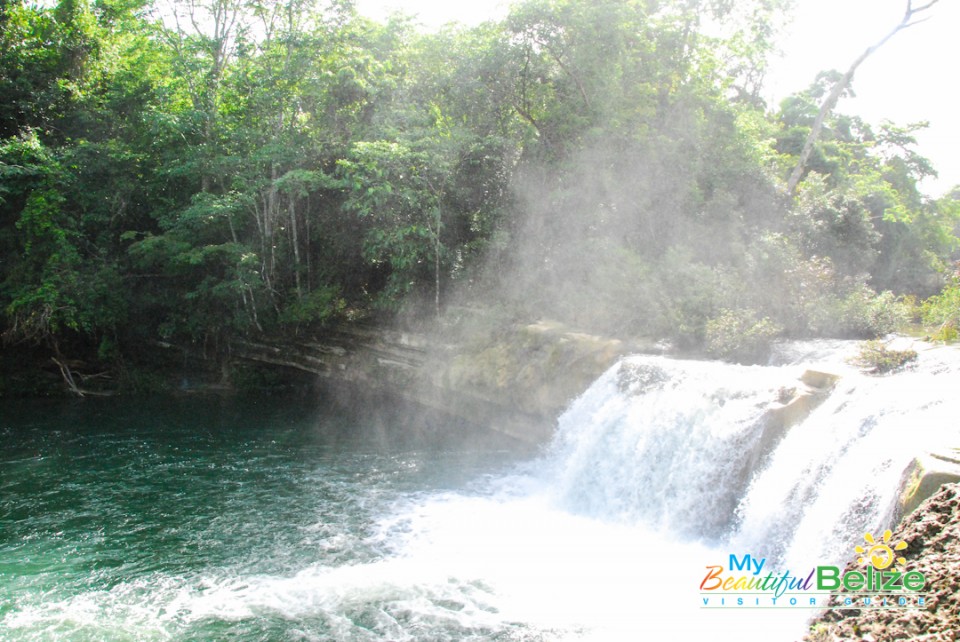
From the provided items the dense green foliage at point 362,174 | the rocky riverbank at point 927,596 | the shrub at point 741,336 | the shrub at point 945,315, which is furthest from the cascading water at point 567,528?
the dense green foliage at point 362,174

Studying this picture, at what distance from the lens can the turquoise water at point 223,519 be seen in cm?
638

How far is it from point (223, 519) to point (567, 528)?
14.9 ft

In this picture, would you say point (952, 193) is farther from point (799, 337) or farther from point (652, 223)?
point (799, 337)

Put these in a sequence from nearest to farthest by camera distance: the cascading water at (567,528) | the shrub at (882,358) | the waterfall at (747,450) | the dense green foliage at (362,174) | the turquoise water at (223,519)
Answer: the waterfall at (747,450)
the cascading water at (567,528)
the turquoise water at (223,519)
the shrub at (882,358)
the dense green foliage at (362,174)

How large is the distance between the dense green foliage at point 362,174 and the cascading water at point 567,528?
Answer: 428 cm

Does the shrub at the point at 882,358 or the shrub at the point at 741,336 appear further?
the shrub at the point at 741,336

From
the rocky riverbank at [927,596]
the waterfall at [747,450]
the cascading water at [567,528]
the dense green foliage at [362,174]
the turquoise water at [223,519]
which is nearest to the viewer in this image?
the rocky riverbank at [927,596]

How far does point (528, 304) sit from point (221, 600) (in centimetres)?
838

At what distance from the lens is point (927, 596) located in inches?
152

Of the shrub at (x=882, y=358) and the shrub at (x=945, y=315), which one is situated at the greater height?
the shrub at (x=945, y=315)

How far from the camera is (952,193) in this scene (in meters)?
27.8

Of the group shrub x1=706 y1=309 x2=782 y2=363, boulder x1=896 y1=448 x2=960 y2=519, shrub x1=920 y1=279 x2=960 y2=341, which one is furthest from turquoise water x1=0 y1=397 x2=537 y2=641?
shrub x1=920 y1=279 x2=960 y2=341

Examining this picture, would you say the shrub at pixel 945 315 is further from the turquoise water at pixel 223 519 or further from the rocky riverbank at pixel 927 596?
the turquoise water at pixel 223 519

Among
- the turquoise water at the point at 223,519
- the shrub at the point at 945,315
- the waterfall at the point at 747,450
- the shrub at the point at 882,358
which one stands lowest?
the turquoise water at the point at 223,519
